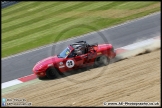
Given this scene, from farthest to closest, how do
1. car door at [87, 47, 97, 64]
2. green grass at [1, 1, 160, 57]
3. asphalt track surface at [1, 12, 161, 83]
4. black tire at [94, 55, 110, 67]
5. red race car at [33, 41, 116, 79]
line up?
green grass at [1, 1, 160, 57], asphalt track surface at [1, 12, 161, 83], black tire at [94, 55, 110, 67], car door at [87, 47, 97, 64], red race car at [33, 41, 116, 79]

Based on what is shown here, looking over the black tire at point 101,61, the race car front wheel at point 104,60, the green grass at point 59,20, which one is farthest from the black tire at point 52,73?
the green grass at point 59,20

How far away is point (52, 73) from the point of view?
1452cm

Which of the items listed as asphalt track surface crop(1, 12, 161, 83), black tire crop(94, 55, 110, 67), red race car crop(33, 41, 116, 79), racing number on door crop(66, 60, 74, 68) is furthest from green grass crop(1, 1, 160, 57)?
black tire crop(94, 55, 110, 67)

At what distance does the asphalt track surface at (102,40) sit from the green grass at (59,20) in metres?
1.07

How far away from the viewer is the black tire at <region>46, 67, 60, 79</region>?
568 inches

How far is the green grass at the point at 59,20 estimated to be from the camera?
72.5 feet

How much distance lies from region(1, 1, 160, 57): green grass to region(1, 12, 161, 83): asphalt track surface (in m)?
1.07

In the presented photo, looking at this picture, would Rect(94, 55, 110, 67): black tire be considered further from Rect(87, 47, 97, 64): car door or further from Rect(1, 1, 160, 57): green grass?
Rect(1, 1, 160, 57): green grass

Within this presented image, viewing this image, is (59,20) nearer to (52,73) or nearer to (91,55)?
(91,55)

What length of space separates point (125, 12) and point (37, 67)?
509 inches

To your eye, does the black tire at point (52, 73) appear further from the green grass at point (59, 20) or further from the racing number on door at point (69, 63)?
the green grass at point (59, 20)

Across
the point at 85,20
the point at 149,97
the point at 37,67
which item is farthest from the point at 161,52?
the point at 85,20

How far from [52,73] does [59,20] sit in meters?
12.2

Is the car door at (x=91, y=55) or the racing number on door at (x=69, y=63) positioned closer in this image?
the racing number on door at (x=69, y=63)
